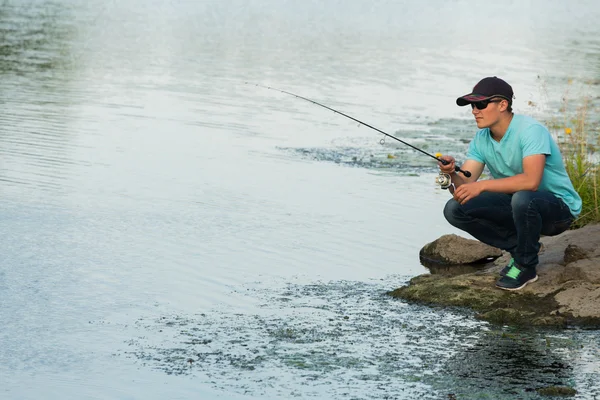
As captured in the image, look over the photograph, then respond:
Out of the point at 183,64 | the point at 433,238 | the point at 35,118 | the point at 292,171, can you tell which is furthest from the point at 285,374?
the point at 183,64

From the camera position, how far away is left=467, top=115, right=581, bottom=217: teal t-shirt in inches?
237

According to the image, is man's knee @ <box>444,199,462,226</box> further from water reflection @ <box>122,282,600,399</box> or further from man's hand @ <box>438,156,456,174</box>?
water reflection @ <box>122,282,600,399</box>

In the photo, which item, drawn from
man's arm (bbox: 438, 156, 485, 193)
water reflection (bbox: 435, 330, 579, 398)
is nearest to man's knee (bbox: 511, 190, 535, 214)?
man's arm (bbox: 438, 156, 485, 193)

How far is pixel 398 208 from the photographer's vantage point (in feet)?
30.4

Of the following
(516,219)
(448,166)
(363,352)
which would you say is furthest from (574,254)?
(363,352)

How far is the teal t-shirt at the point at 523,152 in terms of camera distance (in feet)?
19.8

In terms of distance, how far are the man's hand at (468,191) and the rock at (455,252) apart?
1.45 meters

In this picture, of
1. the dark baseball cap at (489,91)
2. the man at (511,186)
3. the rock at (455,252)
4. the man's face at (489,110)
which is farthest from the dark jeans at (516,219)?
the rock at (455,252)

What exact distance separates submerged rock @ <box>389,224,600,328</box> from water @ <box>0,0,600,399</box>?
0.54 feet

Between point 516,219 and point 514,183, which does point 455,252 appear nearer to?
point 516,219

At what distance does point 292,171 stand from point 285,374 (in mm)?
5758

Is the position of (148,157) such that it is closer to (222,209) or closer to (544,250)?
(222,209)

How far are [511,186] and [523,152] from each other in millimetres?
197

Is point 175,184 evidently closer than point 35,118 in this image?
Yes
